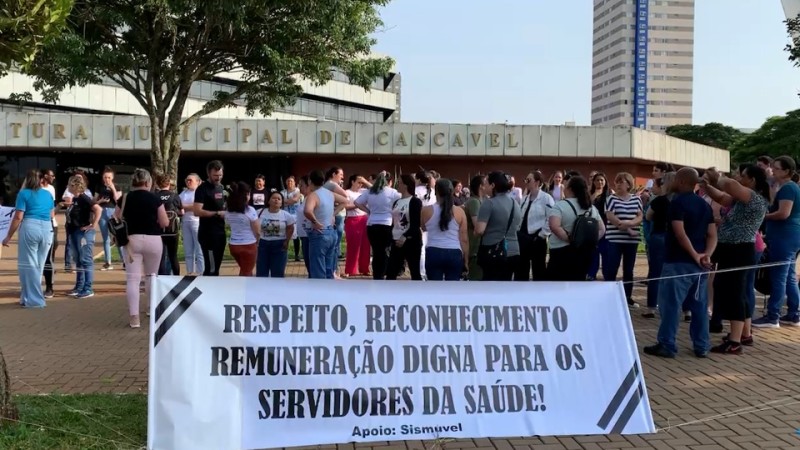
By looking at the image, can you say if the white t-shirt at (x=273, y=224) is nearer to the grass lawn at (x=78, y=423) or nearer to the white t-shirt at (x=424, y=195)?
the white t-shirt at (x=424, y=195)

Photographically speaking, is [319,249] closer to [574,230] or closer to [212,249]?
[212,249]

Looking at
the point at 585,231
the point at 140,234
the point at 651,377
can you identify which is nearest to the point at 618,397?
the point at 651,377

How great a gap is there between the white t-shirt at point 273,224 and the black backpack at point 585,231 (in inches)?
139

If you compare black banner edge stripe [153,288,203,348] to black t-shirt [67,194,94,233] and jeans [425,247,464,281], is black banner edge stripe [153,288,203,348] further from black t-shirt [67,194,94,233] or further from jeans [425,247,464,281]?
black t-shirt [67,194,94,233]

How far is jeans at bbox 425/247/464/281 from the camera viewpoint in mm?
7188

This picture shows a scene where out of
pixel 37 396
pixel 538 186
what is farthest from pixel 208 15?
pixel 37 396

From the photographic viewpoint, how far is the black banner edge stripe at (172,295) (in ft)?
12.1

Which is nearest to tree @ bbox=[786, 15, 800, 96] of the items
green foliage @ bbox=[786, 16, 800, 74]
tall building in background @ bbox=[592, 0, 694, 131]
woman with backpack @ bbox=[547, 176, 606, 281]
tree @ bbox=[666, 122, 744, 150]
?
green foliage @ bbox=[786, 16, 800, 74]

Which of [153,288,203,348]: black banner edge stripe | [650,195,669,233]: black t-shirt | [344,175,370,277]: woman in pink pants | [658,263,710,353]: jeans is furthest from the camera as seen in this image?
[344,175,370,277]: woman in pink pants

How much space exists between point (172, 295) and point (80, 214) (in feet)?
23.5

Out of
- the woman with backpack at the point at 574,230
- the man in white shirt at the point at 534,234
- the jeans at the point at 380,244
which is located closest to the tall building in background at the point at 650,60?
the jeans at the point at 380,244

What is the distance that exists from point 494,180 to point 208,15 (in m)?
8.85

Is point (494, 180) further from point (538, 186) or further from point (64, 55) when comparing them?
point (64, 55)

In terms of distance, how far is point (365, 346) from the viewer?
3965 millimetres
